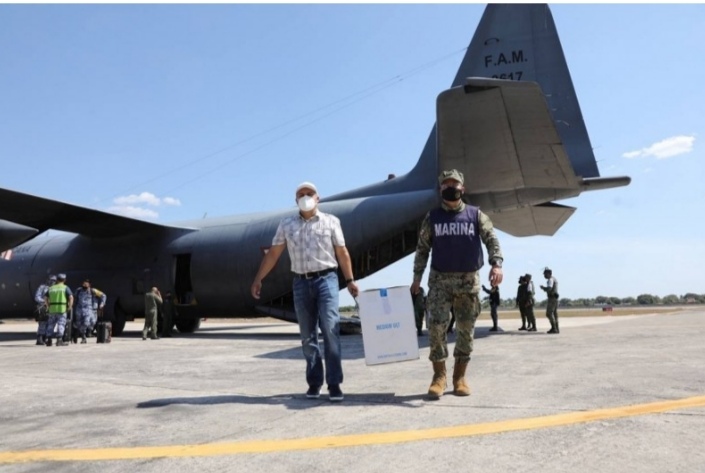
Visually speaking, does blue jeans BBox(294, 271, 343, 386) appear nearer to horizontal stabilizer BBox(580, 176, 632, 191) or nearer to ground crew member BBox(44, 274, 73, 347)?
horizontal stabilizer BBox(580, 176, 632, 191)

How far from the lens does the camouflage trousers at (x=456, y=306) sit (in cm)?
499

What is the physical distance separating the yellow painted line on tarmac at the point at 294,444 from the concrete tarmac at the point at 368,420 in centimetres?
1

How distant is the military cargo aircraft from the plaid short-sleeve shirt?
405 cm

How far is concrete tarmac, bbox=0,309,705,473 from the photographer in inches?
116

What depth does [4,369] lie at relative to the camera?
24.9 ft

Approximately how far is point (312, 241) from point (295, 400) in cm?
143

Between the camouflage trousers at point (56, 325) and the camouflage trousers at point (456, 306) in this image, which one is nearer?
the camouflage trousers at point (456, 306)

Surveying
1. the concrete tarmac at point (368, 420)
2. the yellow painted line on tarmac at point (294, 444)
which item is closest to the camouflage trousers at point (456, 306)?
the concrete tarmac at point (368, 420)

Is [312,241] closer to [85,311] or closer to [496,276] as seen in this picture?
[496,276]

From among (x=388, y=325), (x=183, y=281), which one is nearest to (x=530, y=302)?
(x=183, y=281)

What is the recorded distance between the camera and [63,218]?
1568 centimetres

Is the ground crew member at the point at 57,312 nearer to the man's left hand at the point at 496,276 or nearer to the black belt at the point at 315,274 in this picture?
the black belt at the point at 315,274

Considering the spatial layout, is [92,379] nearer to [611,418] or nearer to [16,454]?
[16,454]

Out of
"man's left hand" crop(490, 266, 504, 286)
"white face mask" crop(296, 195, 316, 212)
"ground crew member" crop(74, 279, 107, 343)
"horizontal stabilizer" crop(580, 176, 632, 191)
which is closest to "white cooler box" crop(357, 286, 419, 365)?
"man's left hand" crop(490, 266, 504, 286)
